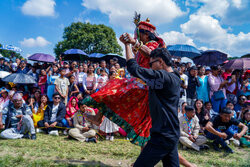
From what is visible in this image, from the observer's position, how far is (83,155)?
11.9 ft

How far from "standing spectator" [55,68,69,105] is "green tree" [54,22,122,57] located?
2567 cm

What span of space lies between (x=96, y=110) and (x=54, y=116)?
1406 mm

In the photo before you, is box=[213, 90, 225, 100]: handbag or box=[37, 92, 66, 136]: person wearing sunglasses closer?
box=[37, 92, 66, 136]: person wearing sunglasses

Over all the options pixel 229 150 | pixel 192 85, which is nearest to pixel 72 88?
pixel 192 85

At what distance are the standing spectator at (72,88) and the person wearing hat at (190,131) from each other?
12.3 feet

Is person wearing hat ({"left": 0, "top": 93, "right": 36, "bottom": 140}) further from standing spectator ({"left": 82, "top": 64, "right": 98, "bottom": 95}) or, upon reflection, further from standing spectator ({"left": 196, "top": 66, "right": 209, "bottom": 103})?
standing spectator ({"left": 196, "top": 66, "right": 209, "bottom": 103})

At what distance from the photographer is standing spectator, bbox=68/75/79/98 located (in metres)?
6.60

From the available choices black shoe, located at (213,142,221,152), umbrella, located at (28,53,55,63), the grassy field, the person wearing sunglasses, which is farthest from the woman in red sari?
umbrella, located at (28,53,55,63)

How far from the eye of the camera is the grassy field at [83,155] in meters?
3.19

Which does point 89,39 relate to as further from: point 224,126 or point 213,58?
point 224,126

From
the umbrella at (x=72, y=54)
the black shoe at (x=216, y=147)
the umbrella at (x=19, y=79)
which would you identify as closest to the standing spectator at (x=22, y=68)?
the umbrella at (x=19, y=79)

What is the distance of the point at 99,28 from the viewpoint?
33.5 meters

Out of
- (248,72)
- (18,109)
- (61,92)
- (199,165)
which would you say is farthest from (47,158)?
(248,72)

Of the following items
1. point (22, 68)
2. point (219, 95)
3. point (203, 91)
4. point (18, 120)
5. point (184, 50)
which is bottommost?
point (18, 120)
